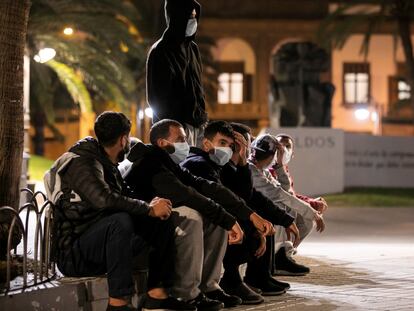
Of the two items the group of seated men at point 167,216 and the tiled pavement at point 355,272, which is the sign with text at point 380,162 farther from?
the group of seated men at point 167,216

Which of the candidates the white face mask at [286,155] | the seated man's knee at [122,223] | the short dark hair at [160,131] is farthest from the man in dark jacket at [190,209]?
the white face mask at [286,155]

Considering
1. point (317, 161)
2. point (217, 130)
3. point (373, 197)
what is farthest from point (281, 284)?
point (317, 161)

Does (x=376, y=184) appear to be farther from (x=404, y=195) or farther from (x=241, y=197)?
(x=241, y=197)

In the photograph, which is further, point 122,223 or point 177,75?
point 177,75

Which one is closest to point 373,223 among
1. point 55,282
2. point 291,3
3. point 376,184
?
point 376,184

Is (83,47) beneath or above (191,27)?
above

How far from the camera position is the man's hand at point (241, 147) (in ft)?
27.1

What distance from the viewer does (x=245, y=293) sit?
797 centimetres

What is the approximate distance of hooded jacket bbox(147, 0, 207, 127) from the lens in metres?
8.92

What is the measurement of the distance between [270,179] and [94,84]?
13.2 m

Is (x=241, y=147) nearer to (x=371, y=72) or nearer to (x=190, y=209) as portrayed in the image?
(x=190, y=209)

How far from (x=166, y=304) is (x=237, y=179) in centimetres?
151

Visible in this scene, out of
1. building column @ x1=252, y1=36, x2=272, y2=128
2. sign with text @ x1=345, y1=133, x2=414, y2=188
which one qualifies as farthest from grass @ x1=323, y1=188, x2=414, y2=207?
building column @ x1=252, y1=36, x2=272, y2=128

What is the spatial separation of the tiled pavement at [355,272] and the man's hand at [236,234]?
542mm
